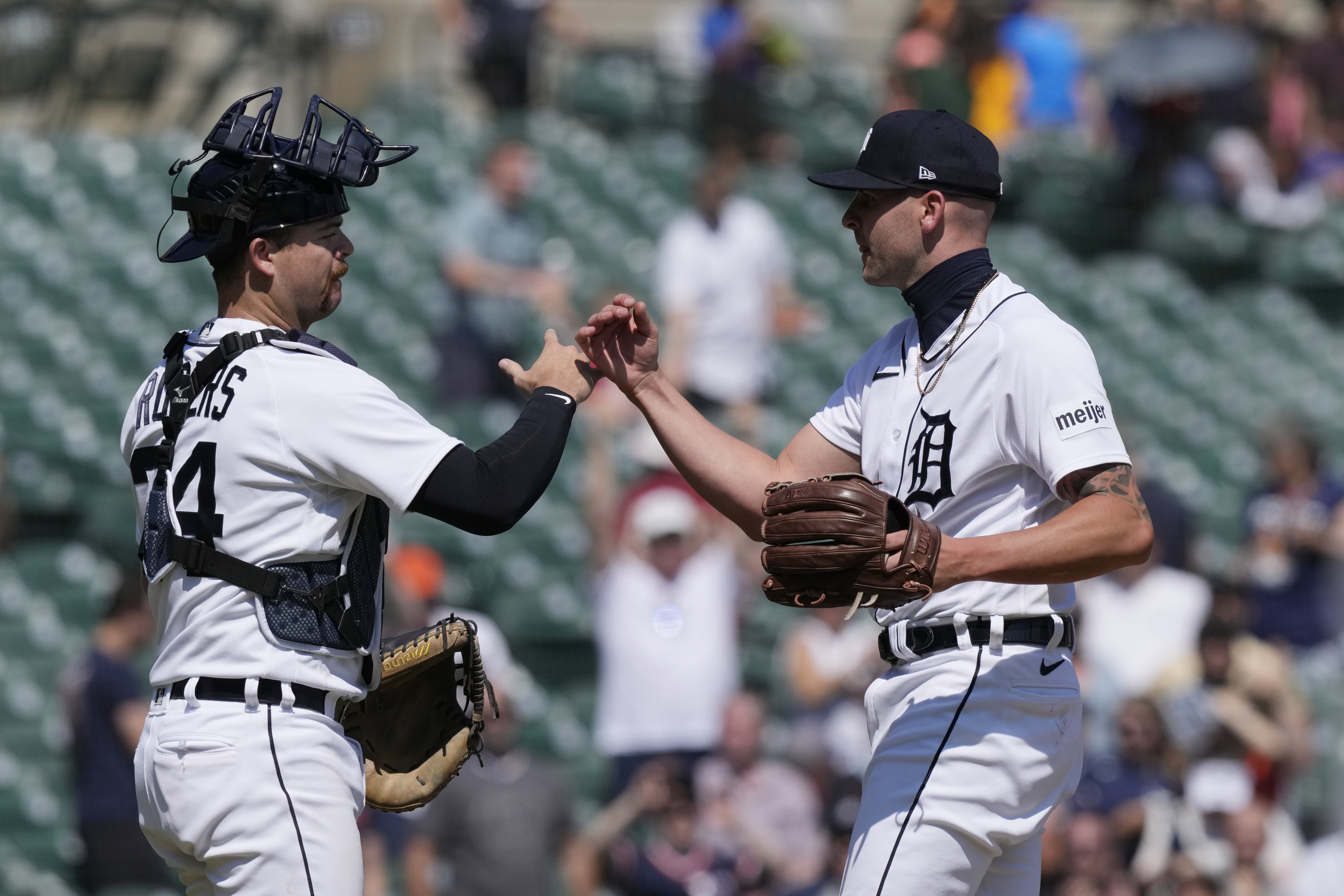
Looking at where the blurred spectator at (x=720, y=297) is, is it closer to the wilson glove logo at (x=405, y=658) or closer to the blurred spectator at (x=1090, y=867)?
the blurred spectator at (x=1090, y=867)

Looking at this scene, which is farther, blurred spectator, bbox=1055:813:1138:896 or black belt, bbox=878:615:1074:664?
blurred spectator, bbox=1055:813:1138:896

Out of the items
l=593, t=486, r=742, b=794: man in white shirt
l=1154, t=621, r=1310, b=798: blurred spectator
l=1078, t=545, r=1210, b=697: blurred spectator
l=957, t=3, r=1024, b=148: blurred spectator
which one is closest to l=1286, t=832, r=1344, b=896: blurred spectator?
l=1154, t=621, r=1310, b=798: blurred spectator

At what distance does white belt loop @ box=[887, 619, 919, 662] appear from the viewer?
343 cm

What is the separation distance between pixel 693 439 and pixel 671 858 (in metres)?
3.30

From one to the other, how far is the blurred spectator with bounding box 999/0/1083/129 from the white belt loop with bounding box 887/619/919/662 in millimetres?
9061

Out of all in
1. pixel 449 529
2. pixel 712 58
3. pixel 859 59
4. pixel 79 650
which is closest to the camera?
pixel 79 650

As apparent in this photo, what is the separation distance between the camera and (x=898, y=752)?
3344 mm

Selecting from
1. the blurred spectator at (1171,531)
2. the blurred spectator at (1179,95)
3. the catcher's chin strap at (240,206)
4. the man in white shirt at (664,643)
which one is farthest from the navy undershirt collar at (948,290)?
the blurred spectator at (1179,95)

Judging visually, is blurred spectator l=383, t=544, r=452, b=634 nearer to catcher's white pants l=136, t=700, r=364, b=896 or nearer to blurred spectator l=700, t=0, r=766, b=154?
catcher's white pants l=136, t=700, r=364, b=896

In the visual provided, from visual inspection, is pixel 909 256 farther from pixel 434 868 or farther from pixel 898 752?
pixel 434 868

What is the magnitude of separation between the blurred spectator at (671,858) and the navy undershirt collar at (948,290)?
3.51m

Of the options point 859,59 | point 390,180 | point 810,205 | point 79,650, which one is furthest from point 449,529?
point 859,59

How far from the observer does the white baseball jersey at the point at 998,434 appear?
10.7ft

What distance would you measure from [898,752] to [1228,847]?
394cm
